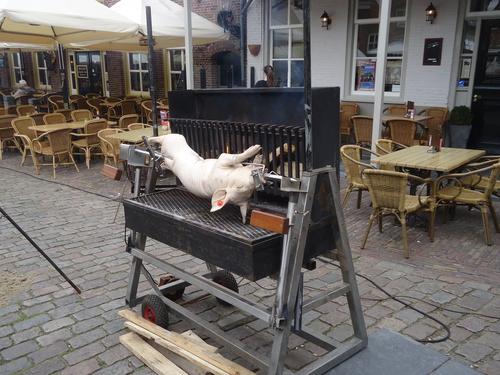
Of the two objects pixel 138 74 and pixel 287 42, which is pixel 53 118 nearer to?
pixel 287 42

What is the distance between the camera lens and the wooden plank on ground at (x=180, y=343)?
262 centimetres

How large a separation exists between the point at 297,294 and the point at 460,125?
295 inches

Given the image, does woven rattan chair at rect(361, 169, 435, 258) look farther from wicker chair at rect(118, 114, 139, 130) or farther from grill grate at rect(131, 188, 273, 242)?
wicker chair at rect(118, 114, 139, 130)

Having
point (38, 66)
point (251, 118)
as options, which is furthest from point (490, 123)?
point (38, 66)

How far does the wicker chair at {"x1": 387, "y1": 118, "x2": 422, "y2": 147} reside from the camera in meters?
7.57

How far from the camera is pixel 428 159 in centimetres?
527

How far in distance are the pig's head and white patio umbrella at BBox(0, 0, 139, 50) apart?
20.1 feet

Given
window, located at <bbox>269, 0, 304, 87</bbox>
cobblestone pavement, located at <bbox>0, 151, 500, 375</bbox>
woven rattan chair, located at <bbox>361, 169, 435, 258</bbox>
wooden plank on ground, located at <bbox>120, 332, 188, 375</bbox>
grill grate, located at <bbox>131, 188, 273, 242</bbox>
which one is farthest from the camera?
window, located at <bbox>269, 0, 304, 87</bbox>

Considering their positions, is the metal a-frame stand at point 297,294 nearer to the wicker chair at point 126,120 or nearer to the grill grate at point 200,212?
the grill grate at point 200,212

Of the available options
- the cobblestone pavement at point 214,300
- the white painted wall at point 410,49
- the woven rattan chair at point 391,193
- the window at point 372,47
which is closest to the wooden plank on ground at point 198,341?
the cobblestone pavement at point 214,300

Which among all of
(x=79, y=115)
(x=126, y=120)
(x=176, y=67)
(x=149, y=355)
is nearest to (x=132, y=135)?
(x=126, y=120)

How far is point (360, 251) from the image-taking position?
4.77 metres

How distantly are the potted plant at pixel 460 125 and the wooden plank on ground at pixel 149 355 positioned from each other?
7.59 m

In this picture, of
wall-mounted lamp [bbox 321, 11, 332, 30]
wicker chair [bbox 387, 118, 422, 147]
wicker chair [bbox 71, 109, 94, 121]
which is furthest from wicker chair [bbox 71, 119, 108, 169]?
wicker chair [bbox 387, 118, 422, 147]
